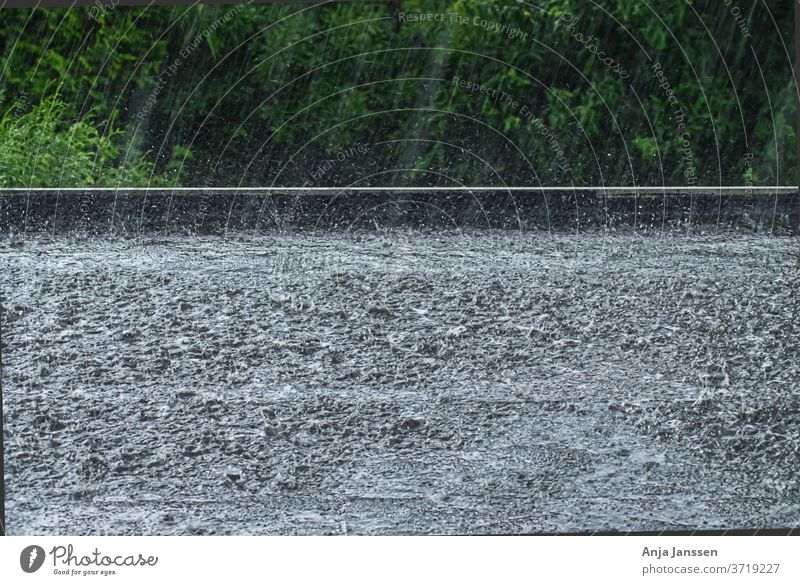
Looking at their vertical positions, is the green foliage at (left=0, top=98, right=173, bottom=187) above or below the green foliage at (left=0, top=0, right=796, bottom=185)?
below

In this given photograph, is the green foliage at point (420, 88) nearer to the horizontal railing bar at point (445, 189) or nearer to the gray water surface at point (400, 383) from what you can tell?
the horizontal railing bar at point (445, 189)

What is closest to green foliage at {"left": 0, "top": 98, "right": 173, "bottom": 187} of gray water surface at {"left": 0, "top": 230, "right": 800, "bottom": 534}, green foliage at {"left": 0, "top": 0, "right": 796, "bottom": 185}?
green foliage at {"left": 0, "top": 0, "right": 796, "bottom": 185}

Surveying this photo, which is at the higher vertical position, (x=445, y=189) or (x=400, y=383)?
(x=445, y=189)

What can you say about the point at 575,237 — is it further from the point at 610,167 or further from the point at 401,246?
the point at 401,246

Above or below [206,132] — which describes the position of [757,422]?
below

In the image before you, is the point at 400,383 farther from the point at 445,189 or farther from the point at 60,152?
the point at 60,152

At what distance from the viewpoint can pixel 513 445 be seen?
49.3 inches

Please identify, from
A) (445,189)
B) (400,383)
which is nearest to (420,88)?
(445,189)

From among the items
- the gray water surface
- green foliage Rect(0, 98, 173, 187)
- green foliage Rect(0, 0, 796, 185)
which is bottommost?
the gray water surface

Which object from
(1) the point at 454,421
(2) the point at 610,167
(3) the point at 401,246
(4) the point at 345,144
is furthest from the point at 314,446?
(2) the point at 610,167

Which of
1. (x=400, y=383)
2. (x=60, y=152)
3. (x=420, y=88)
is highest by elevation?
(x=420, y=88)

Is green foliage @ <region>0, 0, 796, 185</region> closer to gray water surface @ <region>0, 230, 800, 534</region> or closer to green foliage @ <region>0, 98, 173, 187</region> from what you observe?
green foliage @ <region>0, 98, 173, 187</region>

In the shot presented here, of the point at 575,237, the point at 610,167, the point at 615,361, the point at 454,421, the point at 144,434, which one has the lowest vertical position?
the point at 144,434

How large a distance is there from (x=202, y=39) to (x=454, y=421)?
0.68 meters
